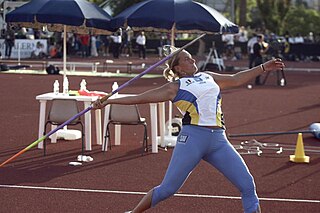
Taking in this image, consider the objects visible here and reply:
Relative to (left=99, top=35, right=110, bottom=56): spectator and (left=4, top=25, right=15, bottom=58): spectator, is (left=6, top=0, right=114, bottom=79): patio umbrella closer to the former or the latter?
(left=4, top=25, right=15, bottom=58): spectator

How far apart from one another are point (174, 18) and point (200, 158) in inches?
249

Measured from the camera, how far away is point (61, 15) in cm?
1312

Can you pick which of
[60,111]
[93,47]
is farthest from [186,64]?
[93,47]

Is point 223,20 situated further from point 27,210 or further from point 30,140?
point 27,210

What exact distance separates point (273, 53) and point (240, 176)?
81.0ft

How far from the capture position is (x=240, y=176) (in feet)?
22.8

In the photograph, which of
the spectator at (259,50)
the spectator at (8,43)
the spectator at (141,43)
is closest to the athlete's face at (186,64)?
the spectator at (259,50)

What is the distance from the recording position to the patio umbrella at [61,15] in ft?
43.3

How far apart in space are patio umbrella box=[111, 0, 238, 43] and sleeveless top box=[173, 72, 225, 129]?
233 inches

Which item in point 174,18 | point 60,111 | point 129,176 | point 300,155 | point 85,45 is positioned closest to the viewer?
point 129,176

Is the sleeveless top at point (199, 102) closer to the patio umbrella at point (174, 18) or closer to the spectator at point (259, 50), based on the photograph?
the patio umbrella at point (174, 18)

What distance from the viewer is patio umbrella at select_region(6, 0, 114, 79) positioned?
13.2 metres

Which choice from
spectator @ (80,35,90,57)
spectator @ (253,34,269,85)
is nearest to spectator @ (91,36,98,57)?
spectator @ (80,35,90,57)

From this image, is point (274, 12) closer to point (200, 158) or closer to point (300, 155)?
point (300, 155)
